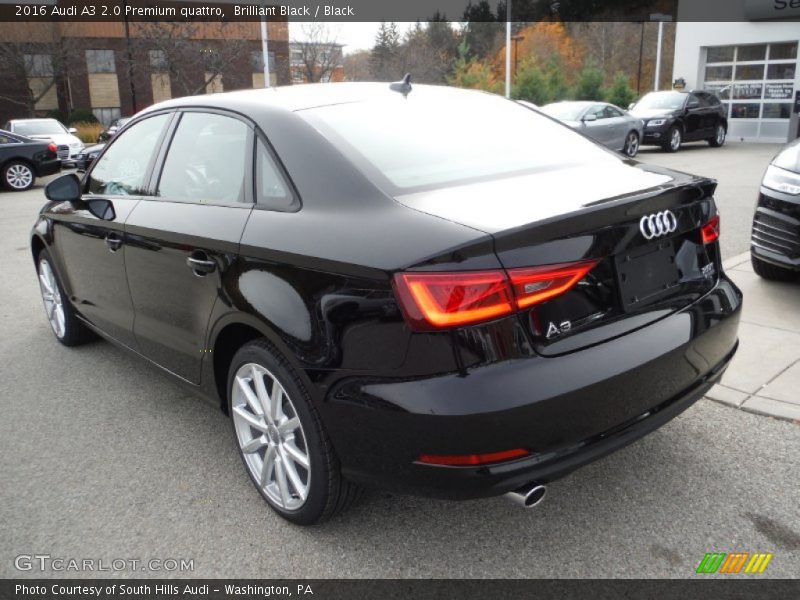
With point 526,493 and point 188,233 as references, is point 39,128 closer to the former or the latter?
point 188,233

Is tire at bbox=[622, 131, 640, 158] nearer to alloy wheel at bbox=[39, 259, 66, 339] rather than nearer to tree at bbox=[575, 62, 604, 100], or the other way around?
tree at bbox=[575, 62, 604, 100]

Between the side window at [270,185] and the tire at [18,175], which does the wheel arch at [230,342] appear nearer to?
the side window at [270,185]

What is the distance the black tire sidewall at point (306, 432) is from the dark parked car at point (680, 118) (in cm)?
1854

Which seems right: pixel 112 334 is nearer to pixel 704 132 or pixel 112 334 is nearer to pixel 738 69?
pixel 704 132

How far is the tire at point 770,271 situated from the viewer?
17.9 ft

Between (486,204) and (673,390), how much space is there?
36.3 inches

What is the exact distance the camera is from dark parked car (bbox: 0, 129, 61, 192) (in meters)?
16.3

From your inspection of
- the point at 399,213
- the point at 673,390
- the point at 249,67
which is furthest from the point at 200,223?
the point at 249,67

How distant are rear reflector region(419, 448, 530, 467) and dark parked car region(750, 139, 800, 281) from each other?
360 cm

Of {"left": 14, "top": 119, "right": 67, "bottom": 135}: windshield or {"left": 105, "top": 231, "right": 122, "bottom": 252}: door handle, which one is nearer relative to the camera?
{"left": 105, "top": 231, "right": 122, "bottom": 252}: door handle

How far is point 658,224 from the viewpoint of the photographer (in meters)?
2.41

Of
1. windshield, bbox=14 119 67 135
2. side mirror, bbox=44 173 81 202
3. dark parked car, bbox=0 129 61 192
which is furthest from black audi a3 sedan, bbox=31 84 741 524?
windshield, bbox=14 119 67 135

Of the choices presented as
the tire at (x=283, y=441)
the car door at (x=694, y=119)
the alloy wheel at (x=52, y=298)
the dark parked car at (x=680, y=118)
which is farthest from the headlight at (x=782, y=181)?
the car door at (x=694, y=119)
